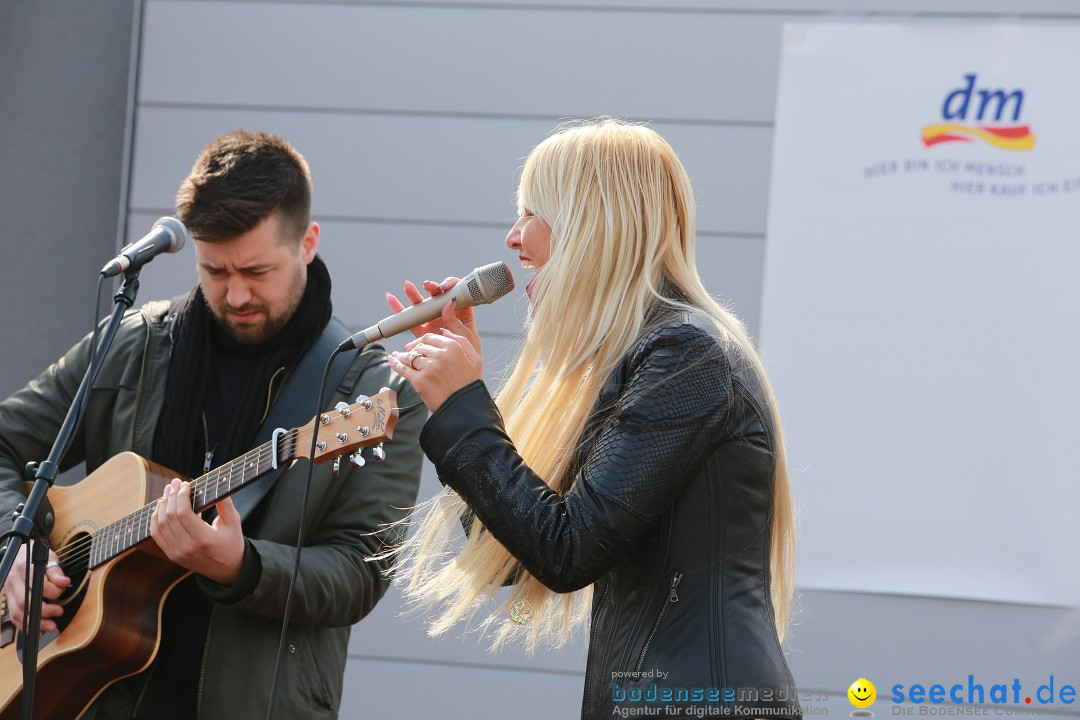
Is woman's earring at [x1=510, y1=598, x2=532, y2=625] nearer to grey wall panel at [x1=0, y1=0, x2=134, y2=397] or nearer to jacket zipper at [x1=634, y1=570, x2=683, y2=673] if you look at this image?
jacket zipper at [x1=634, y1=570, x2=683, y2=673]

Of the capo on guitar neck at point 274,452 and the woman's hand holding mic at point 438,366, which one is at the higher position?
the woman's hand holding mic at point 438,366

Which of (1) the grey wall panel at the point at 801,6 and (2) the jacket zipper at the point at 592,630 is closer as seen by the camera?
(2) the jacket zipper at the point at 592,630

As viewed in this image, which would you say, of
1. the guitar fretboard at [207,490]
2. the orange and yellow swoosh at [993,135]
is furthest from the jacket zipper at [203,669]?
the orange and yellow swoosh at [993,135]

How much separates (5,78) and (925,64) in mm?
3114

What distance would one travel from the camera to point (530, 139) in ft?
12.2

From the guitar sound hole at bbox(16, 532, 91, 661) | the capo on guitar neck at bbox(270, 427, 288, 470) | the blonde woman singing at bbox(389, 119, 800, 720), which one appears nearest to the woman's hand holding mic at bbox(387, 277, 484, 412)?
the blonde woman singing at bbox(389, 119, 800, 720)

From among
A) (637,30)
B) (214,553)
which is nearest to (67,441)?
(214,553)

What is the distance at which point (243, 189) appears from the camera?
240 cm

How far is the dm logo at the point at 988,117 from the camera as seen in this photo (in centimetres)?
343

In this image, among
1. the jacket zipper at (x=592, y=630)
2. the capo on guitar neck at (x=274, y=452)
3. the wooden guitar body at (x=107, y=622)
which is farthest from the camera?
the wooden guitar body at (x=107, y=622)

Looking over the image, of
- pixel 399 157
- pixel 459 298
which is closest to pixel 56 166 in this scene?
pixel 399 157

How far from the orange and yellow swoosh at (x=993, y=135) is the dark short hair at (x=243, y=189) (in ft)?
6.61

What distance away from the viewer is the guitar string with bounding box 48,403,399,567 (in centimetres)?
202

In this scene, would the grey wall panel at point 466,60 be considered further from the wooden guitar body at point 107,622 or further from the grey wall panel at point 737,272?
the wooden guitar body at point 107,622
